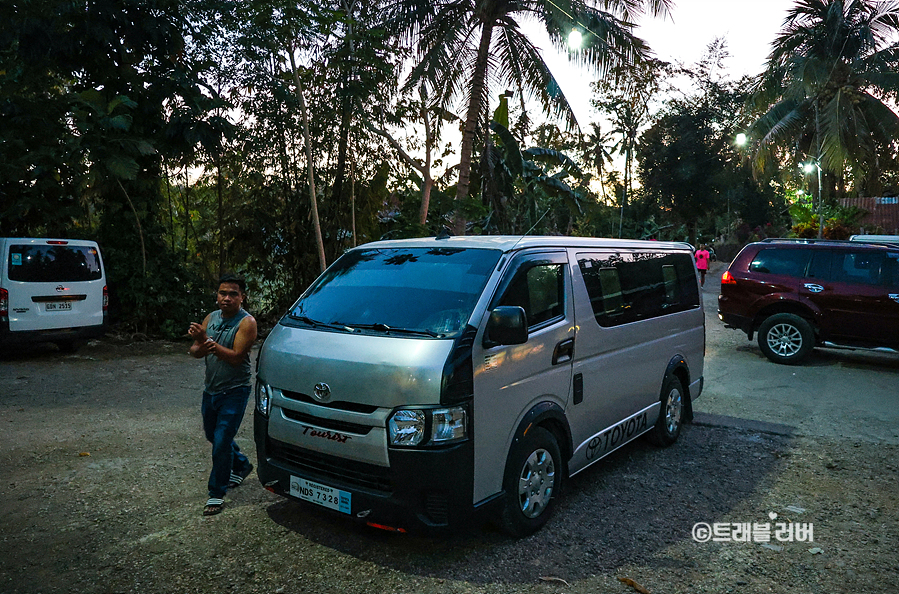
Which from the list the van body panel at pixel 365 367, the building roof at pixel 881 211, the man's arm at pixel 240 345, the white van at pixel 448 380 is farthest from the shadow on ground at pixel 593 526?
the building roof at pixel 881 211

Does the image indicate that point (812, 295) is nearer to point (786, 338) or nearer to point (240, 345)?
point (786, 338)

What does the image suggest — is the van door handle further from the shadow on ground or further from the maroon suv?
the maroon suv

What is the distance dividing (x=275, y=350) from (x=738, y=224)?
130 ft

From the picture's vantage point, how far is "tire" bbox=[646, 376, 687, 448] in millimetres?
6113

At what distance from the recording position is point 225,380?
4.54 metres

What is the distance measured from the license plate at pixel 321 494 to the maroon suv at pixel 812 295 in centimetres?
889

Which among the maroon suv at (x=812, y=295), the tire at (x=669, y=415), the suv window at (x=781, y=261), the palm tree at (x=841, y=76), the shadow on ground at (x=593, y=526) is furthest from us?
the palm tree at (x=841, y=76)

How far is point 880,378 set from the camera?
9797 mm

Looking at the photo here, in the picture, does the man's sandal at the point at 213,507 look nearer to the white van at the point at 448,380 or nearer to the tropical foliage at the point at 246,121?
the white van at the point at 448,380

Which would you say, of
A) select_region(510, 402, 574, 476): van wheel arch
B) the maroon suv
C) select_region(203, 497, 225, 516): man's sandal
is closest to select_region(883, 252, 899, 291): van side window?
the maroon suv

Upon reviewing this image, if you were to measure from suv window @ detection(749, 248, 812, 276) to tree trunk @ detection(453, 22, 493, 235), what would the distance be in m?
6.85

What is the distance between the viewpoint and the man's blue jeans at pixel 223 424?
452cm

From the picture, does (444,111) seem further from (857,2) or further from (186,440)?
(857,2)

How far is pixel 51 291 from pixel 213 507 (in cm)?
721
